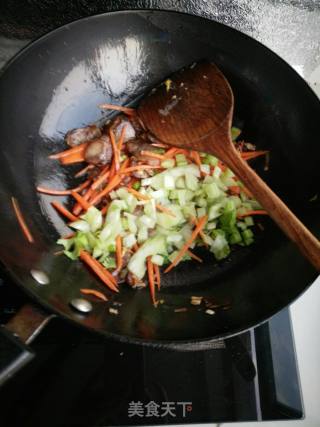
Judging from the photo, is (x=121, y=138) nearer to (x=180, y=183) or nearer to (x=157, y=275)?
(x=180, y=183)

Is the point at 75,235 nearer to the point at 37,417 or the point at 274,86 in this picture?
the point at 37,417

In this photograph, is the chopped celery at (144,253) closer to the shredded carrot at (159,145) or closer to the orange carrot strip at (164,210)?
the orange carrot strip at (164,210)

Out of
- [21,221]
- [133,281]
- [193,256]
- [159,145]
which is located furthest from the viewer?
[159,145]

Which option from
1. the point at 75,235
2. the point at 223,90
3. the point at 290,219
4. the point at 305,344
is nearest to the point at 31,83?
the point at 75,235

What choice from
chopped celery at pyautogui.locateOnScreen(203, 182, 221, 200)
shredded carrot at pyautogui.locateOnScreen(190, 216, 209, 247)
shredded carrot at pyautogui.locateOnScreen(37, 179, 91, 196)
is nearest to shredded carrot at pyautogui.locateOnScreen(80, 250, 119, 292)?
shredded carrot at pyautogui.locateOnScreen(37, 179, 91, 196)

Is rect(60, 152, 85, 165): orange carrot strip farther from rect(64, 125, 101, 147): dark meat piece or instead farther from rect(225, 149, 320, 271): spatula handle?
rect(225, 149, 320, 271): spatula handle

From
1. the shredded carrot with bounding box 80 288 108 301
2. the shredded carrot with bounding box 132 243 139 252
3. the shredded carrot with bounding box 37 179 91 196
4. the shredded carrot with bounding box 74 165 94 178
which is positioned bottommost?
the shredded carrot with bounding box 80 288 108 301

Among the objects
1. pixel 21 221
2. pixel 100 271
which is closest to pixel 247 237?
pixel 100 271
